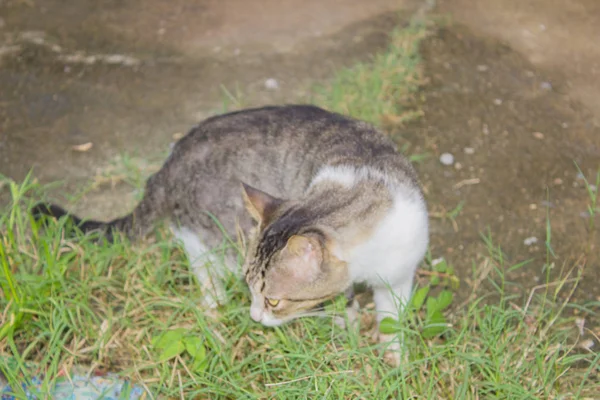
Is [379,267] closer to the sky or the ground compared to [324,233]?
closer to the ground

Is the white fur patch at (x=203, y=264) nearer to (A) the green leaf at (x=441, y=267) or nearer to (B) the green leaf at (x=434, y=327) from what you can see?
(B) the green leaf at (x=434, y=327)

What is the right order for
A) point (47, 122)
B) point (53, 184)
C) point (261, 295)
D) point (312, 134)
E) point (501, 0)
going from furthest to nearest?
point (501, 0) < point (47, 122) < point (53, 184) < point (312, 134) < point (261, 295)

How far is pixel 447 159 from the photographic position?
12.5 feet

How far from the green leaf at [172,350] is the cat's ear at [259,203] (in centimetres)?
62

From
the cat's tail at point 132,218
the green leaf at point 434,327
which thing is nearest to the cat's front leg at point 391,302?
the green leaf at point 434,327

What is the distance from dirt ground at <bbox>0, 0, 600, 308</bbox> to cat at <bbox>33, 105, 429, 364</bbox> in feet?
2.40

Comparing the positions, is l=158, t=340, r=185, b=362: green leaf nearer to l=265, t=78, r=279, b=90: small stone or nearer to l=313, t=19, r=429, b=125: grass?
l=313, t=19, r=429, b=125: grass

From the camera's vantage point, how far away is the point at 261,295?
2555 millimetres

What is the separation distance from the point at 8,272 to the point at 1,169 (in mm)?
1260

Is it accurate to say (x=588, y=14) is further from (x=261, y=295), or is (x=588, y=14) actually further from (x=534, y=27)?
(x=261, y=295)

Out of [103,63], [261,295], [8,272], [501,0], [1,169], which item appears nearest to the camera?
[261,295]

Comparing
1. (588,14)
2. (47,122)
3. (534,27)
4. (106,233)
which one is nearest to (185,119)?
(47,122)

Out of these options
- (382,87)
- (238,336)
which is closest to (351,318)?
(238,336)

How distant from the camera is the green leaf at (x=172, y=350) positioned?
270 cm
